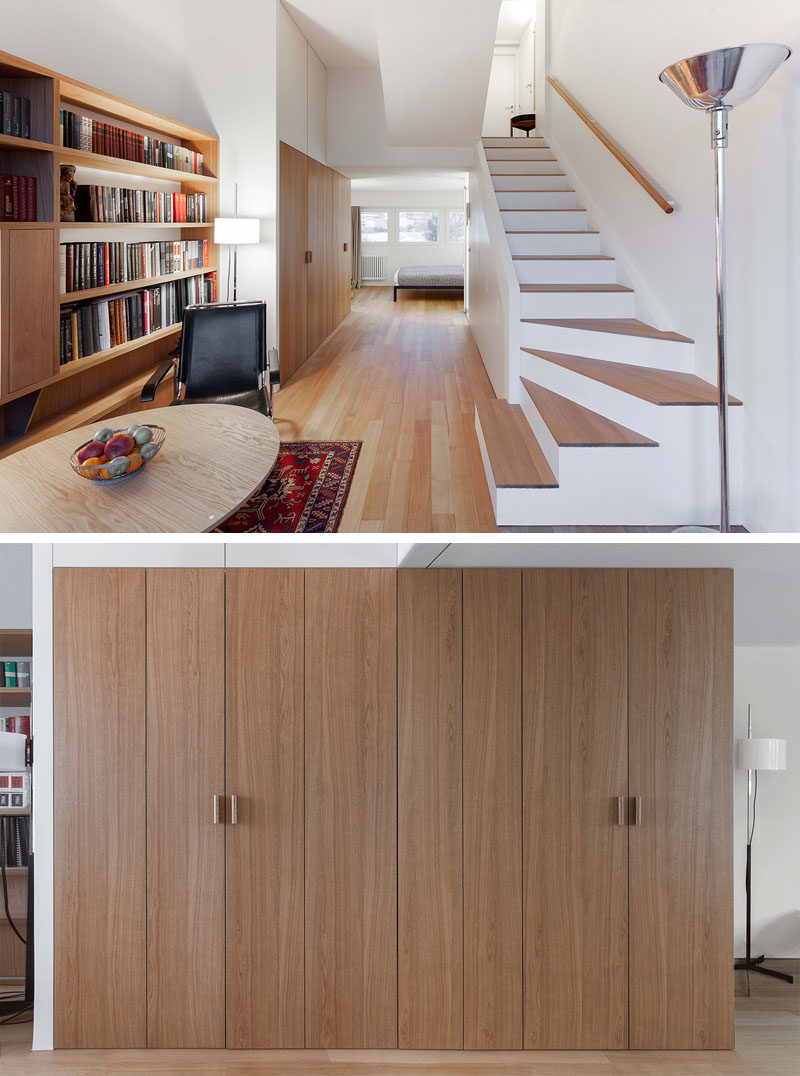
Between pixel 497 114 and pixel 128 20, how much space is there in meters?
5.67

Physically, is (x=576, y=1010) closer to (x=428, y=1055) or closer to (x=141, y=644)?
(x=428, y=1055)

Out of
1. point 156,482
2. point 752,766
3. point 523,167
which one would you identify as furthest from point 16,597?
point 523,167

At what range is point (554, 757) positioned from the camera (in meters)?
3.15

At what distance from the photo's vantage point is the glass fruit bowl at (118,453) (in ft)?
4.40

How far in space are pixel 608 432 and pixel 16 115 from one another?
100cm

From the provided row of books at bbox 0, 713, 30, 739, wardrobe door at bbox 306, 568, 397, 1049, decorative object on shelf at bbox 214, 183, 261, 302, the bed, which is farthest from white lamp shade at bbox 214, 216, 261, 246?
the bed

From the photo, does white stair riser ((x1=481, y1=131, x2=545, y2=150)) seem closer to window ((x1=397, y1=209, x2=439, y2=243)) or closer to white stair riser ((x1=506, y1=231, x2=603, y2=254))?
white stair riser ((x1=506, y1=231, x2=603, y2=254))

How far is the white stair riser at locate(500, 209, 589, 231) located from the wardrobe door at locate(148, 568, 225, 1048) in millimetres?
1858

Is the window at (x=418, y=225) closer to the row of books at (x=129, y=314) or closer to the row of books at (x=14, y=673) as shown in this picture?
the row of books at (x=14, y=673)

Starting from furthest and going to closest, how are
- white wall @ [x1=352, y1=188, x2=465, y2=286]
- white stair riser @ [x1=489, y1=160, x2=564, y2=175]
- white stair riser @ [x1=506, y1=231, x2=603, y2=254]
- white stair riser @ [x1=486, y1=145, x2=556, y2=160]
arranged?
white wall @ [x1=352, y1=188, x2=465, y2=286], white stair riser @ [x1=486, y1=145, x2=556, y2=160], white stair riser @ [x1=489, y1=160, x2=564, y2=175], white stair riser @ [x1=506, y1=231, x2=603, y2=254]

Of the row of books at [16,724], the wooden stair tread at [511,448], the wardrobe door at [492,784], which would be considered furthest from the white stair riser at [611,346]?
the row of books at [16,724]

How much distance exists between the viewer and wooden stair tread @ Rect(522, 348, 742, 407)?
1164mm

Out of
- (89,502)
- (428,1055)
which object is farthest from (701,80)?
(428,1055)

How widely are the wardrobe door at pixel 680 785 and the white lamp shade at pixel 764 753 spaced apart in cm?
34
